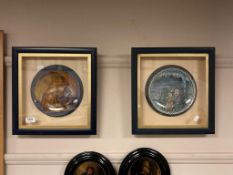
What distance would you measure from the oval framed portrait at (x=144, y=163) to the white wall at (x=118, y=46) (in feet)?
0.10

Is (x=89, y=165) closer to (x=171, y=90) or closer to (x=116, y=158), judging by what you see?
(x=116, y=158)

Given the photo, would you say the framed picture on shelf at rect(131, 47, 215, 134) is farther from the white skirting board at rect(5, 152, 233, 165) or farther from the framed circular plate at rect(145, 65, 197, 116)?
the white skirting board at rect(5, 152, 233, 165)

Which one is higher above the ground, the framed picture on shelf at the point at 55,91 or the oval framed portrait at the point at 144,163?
the framed picture on shelf at the point at 55,91

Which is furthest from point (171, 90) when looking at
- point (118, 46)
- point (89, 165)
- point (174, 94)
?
point (89, 165)

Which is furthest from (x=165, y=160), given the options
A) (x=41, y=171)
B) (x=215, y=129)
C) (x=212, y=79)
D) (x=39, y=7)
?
(x=39, y=7)

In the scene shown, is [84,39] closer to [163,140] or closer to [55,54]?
[55,54]

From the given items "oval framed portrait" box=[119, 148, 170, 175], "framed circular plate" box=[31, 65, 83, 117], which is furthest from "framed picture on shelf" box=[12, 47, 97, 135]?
"oval framed portrait" box=[119, 148, 170, 175]

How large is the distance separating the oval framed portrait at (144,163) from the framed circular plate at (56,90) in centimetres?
30

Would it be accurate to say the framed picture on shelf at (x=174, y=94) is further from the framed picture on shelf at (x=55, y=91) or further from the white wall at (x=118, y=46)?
the framed picture on shelf at (x=55, y=91)

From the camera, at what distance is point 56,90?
110cm

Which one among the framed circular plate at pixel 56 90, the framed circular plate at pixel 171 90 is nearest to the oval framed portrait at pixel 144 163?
the framed circular plate at pixel 171 90

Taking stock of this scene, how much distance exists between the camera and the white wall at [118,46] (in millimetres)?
1104

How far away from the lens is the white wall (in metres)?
1.10

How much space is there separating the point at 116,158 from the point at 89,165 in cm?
11
